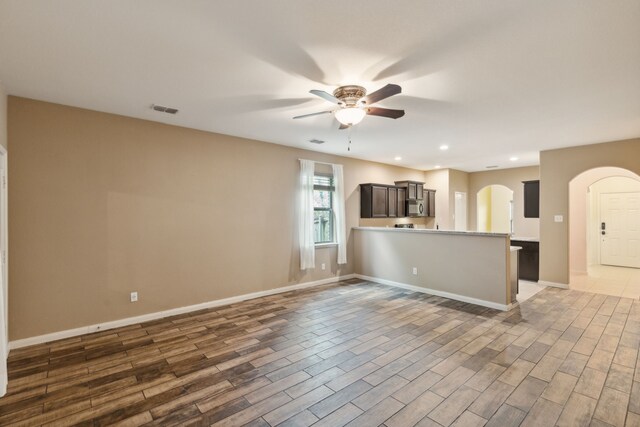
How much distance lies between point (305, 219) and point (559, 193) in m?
4.92

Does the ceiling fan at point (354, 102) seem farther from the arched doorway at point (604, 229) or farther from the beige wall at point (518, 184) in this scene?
the beige wall at point (518, 184)

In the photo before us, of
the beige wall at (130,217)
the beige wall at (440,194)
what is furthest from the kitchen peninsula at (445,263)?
the beige wall at (440,194)

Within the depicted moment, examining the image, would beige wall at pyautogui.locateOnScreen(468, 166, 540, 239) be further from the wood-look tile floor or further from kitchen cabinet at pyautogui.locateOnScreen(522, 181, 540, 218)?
the wood-look tile floor

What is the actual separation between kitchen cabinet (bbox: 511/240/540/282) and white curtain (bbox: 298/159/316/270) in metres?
4.53

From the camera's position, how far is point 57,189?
356 centimetres

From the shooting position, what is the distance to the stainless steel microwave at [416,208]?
26.9 ft

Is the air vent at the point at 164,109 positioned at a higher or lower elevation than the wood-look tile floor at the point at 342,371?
higher

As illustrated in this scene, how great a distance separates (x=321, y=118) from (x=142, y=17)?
243cm

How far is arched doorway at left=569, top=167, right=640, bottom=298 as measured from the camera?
6.81 metres

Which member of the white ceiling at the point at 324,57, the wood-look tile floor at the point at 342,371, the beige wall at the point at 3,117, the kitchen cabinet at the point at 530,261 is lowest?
the wood-look tile floor at the point at 342,371

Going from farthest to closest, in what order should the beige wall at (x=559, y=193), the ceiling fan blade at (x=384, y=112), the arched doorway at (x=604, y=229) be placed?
1. the arched doorway at (x=604, y=229)
2. the beige wall at (x=559, y=193)
3. the ceiling fan blade at (x=384, y=112)

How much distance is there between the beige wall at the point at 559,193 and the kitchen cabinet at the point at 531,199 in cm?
164

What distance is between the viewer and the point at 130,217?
405 centimetres

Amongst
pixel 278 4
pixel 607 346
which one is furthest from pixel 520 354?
pixel 278 4
